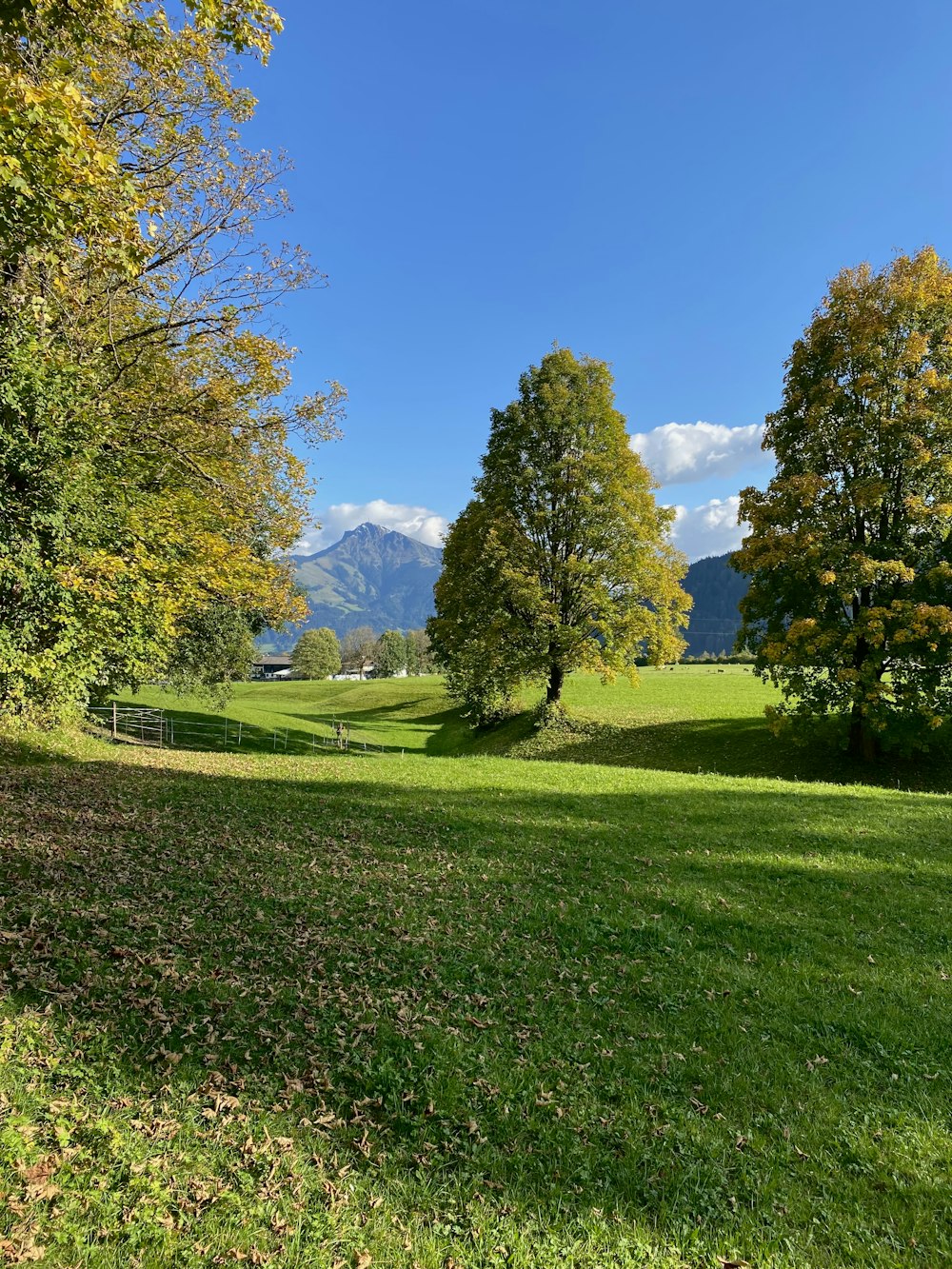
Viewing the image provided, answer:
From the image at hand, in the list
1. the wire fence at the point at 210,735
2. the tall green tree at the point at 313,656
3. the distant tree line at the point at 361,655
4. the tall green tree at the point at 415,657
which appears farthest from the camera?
the tall green tree at the point at 415,657

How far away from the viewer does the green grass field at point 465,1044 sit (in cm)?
364

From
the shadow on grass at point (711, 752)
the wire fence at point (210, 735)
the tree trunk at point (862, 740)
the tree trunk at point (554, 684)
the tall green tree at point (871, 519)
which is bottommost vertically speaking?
the wire fence at point (210, 735)

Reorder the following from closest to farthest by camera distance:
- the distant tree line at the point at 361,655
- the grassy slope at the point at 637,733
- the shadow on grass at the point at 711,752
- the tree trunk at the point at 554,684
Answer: the shadow on grass at the point at 711,752 < the grassy slope at the point at 637,733 < the tree trunk at the point at 554,684 < the distant tree line at the point at 361,655

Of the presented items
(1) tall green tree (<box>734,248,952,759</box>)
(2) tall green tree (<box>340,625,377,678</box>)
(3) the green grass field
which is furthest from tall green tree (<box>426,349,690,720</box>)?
(2) tall green tree (<box>340,625,377,678</box>)

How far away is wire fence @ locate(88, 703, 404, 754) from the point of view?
3409 centimetres

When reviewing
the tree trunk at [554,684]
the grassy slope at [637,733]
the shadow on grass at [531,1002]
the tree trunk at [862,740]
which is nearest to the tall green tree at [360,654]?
the grassy slope at [637,733]

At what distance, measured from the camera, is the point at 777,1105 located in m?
4.82

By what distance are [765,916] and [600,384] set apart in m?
25.0

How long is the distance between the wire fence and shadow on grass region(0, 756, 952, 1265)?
24.5 metres

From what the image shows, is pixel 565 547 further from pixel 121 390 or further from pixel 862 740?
pixel 121 390

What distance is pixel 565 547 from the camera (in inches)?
1084

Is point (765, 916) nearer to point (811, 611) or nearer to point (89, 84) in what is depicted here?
point (811, 611)

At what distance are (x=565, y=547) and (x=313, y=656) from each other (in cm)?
9255

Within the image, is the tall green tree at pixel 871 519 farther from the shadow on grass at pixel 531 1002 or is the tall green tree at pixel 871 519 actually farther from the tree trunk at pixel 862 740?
the shadow on grass at pixel 531 1002
